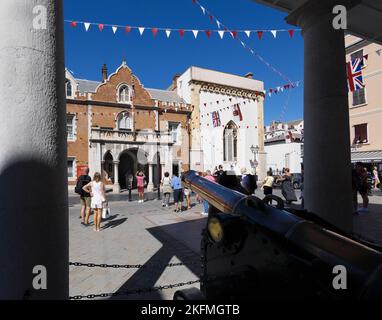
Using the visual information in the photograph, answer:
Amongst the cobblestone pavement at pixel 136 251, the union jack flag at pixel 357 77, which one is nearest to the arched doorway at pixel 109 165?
the cobblestone pavement at pixel 136 251

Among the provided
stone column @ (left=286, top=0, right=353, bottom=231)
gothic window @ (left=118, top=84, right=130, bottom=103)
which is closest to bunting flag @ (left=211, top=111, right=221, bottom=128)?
gothic window @ (left=118, top=84, right=130, bottom=103)

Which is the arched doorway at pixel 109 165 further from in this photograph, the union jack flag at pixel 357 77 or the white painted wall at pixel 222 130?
the union jack flag at pixel 357 77

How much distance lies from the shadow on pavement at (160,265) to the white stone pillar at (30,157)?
192cm

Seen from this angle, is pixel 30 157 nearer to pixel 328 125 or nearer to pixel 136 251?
pixel 328 125

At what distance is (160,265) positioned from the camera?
14.3 feet

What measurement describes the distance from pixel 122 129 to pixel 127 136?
1653 millimetres

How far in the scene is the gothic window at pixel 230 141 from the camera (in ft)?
98.2

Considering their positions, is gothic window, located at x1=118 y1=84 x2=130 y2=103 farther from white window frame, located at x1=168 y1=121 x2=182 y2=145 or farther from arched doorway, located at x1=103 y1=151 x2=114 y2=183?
arched doorway, located at x1=103 y1=151 x2=114 y2=183

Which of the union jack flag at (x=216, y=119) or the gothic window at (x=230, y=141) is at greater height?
the union jack flag at (x=216, y=119)

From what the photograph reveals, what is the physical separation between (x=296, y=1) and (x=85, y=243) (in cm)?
682

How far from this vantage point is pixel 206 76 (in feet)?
95.2

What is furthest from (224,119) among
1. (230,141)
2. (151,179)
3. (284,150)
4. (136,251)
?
(136,251)
